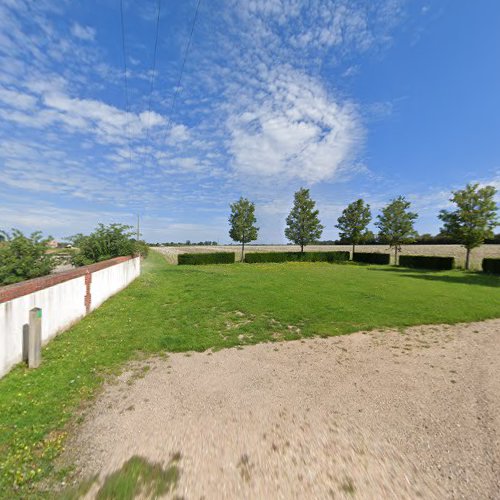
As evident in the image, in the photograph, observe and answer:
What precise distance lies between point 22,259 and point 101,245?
5912 millimetres

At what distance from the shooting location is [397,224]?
28.4 m

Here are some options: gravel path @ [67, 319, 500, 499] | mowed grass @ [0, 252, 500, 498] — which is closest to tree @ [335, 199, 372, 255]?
mowed grass @ [0, 252, 500, 498]

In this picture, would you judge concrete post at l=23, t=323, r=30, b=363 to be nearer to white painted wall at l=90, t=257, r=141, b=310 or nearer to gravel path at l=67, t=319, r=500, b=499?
gravel path at l=67, t=319, r=500, b=499

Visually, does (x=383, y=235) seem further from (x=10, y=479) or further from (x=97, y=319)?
(x=10, y=479)

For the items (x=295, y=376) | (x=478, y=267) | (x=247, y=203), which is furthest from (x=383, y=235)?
(x=295, y=376)

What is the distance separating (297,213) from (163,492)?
31.2 metres

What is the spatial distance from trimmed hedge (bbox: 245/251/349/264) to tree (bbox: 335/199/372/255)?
2612 millimetres

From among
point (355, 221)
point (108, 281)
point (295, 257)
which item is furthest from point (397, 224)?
point (108, 281)

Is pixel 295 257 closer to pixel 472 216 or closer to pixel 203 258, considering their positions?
pixel 203 258

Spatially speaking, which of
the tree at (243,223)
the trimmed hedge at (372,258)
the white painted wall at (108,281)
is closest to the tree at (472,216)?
the trimmed hedge at (372,258)

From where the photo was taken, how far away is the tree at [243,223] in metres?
30.4

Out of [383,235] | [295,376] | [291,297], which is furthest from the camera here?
[383,235]

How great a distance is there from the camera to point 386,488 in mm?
2203

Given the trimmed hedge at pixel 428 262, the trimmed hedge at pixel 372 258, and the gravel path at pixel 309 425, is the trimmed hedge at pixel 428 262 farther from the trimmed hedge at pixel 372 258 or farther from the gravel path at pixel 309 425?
the gravel path at pixel 309 425
